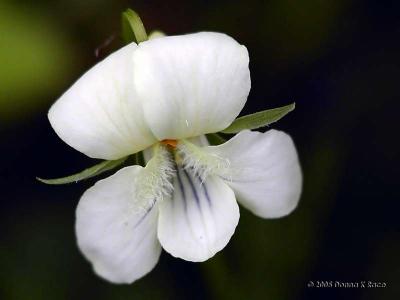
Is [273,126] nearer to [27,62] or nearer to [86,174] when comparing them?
[27,62]

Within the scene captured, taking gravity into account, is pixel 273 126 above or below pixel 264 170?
below

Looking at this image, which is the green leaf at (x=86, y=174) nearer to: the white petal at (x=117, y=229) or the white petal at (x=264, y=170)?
the white petal at (x=117, y=229)

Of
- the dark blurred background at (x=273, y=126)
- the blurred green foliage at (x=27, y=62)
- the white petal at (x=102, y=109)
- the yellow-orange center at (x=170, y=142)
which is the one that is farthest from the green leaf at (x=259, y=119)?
the blurred green foliage at (x=27, y=62)

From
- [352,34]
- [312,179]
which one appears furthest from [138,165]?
[352,34]

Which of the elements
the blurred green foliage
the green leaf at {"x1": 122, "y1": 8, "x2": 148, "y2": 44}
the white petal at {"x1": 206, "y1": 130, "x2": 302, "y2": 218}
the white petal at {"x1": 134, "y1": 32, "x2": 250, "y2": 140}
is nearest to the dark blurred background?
the blurred green foliage

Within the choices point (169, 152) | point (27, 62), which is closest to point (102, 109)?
point (169, 152)

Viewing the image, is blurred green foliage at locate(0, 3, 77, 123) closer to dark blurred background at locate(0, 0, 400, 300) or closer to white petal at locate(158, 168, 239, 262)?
dark blurred background at locate(0, 0, 400, 300)
